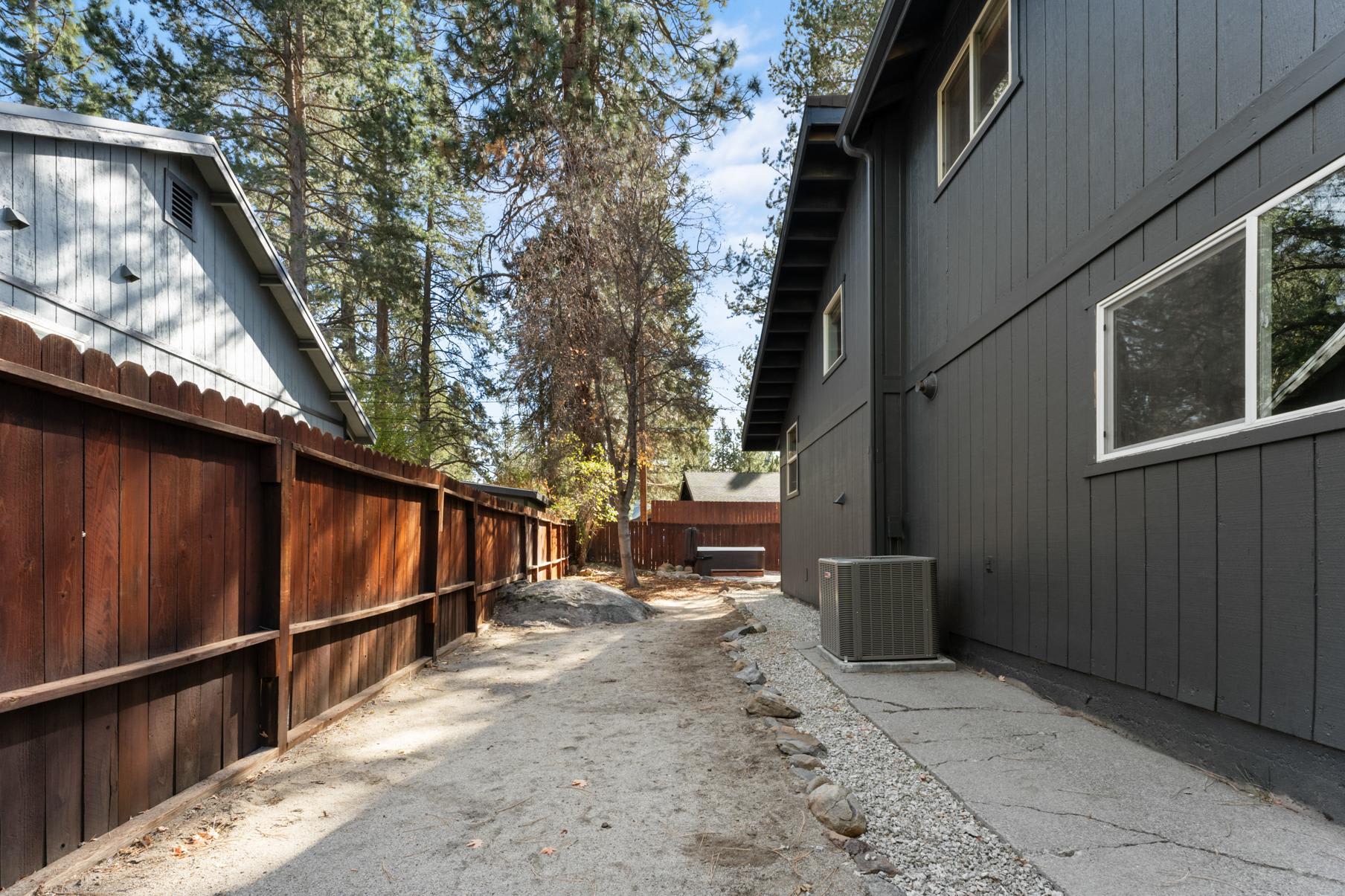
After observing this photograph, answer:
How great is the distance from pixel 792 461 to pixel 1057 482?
838 centimetres

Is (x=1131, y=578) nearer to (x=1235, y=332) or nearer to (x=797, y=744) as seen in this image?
(x=1235, y=332)

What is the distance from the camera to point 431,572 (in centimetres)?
613

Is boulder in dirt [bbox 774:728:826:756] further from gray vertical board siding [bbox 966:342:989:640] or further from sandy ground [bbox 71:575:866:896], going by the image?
gray vertical board siding [bbox 966:342:989:640]

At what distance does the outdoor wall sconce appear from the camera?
237 inches

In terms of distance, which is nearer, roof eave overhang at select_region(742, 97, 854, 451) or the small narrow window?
the small narrow window

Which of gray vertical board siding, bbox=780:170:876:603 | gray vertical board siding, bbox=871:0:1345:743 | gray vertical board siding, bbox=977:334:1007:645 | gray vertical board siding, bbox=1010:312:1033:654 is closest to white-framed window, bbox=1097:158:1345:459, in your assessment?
gray vertical board siding, bbox=871:0:1345:743

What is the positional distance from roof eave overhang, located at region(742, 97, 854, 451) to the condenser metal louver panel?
5054mm

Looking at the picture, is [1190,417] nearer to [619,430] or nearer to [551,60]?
[551,60]

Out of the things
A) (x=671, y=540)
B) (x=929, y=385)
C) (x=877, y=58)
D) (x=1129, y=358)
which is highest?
(x=877, y=58)

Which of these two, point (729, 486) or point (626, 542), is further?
point (729, 486)

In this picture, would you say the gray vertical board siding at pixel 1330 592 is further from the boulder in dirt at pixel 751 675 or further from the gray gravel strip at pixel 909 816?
the boulder in dirt at pixel 751 675

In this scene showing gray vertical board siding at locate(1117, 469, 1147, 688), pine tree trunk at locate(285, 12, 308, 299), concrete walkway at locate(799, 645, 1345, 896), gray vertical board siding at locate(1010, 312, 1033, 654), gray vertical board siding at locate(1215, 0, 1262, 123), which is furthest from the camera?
pine tree trunk at locate(285, 12, 308, 299)

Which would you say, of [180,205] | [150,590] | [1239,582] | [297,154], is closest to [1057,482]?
[1239,582]

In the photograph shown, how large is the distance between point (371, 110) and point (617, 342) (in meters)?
6.54
